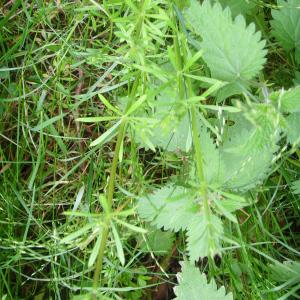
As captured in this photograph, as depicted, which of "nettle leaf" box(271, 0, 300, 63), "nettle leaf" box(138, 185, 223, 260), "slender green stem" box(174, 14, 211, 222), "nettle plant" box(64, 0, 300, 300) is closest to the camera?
"slender green stem" box(174, 14, 211, 222)

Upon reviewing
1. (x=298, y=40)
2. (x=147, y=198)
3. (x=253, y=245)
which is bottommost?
(x=253, y=245)

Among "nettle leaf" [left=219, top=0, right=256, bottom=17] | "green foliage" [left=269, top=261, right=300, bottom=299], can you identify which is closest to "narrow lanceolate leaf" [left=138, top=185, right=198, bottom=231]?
"green foliage" [left=269, top=261, right=300, bottom=299]

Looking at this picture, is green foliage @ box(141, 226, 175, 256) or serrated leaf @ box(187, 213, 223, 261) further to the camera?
green foliage @ box(141, 226, 175, 256)

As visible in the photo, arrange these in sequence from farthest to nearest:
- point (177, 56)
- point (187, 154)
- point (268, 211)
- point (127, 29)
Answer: point (268, 211) < point (187, 154) < point (127, 29) < point (177, 56)

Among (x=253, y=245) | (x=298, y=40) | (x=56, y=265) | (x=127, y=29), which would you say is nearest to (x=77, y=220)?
(x=56, y=265)

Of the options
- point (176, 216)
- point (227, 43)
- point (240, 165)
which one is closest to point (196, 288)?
point (176, 216)

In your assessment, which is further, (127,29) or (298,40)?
(298,40)

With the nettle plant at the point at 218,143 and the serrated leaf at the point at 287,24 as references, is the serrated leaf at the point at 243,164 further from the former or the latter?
the serrated leaf at the point at 287,24

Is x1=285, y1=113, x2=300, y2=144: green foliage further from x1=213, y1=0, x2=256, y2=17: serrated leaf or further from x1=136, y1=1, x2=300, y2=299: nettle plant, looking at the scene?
x1=213, y1=0, x2=256, y2=17: serrated leaf

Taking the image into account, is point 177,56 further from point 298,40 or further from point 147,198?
point 298,40
